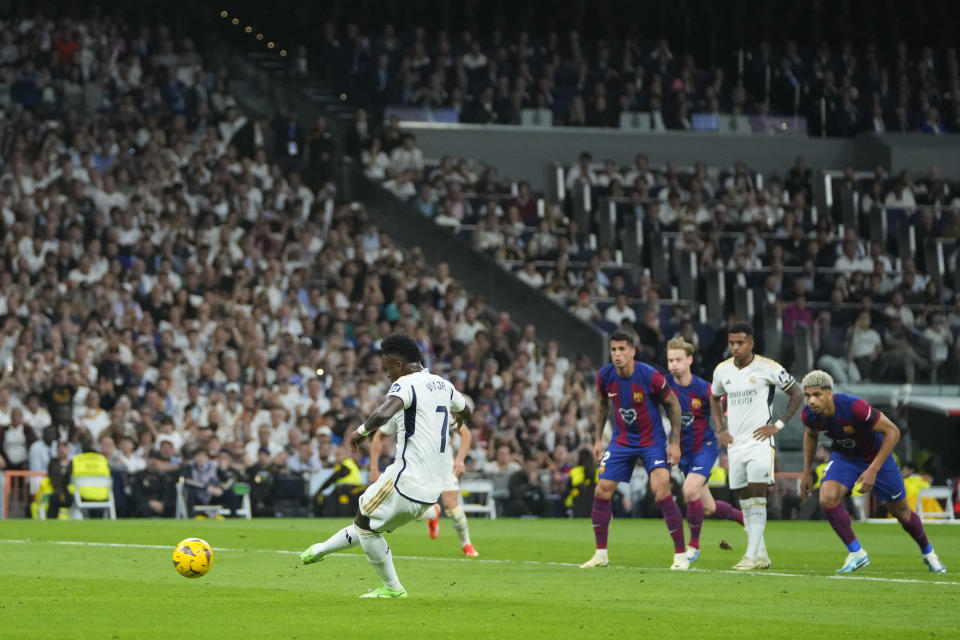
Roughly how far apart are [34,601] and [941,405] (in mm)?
20531

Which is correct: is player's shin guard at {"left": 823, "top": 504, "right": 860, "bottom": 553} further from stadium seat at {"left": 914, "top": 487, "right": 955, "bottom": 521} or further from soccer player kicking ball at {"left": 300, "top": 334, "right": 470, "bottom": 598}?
stadium seat at {"left": 914, "top": 487, "right": 955, "bottom": 521}

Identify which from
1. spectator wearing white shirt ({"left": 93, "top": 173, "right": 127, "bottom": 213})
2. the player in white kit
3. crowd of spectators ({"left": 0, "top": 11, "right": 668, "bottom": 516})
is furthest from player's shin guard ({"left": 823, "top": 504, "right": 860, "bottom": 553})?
spectator wearing white shirt ({"left": 93, "top": 173, "right": 127, "bottom": 213})

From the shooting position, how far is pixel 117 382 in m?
26.5

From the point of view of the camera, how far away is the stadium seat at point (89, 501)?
24.9m

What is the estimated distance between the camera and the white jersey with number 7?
37.9ft

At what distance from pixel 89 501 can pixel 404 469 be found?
1459 centimetres

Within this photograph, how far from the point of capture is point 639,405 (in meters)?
15.7

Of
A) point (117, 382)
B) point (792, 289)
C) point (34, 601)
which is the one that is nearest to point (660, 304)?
point (792, 289)

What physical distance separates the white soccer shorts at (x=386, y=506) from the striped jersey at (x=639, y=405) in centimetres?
452

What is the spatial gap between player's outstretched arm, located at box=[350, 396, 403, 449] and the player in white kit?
5360mm

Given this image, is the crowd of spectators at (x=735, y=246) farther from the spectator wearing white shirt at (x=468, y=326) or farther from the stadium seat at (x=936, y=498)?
the stadium seat at (x=936, y=498)

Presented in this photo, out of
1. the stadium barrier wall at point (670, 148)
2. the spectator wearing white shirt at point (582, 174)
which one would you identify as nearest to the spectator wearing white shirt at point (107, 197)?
the stadium barrier wall at point (670, 148)

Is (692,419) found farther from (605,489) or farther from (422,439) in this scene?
(422,439)

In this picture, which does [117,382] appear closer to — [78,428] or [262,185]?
[78,428]
